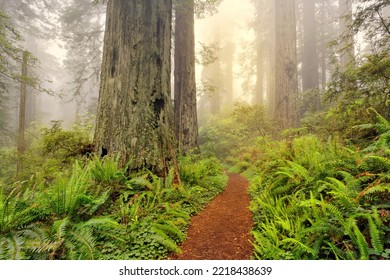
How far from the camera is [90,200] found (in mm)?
3092

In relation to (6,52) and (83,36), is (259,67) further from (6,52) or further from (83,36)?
(6,52)

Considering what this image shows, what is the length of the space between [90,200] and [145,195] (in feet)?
2.95

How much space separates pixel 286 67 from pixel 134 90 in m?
6.69

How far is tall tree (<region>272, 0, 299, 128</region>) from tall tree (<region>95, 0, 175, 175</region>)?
555cm

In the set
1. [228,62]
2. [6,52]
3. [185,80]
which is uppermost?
[228,62]

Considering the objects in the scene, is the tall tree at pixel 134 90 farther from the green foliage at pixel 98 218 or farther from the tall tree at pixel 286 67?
the tall tree at pixel 286 67

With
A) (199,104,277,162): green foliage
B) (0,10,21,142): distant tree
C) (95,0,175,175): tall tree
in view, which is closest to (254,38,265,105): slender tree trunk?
(199,104,277,162): green foliage

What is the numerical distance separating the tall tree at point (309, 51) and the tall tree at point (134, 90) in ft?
47.3

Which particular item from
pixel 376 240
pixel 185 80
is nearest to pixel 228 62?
pixel 185 80

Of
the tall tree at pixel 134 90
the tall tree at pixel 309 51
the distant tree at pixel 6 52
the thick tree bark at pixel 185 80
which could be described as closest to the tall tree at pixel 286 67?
the thick tree bark at pixel 185 80

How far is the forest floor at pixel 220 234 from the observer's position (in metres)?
2.67

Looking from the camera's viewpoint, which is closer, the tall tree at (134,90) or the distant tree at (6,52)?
the tall tree at (134,90)

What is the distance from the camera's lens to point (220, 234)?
312 centimetres

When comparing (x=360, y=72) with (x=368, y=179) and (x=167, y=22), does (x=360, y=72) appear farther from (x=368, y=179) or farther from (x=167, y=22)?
(x=167, y=22)
